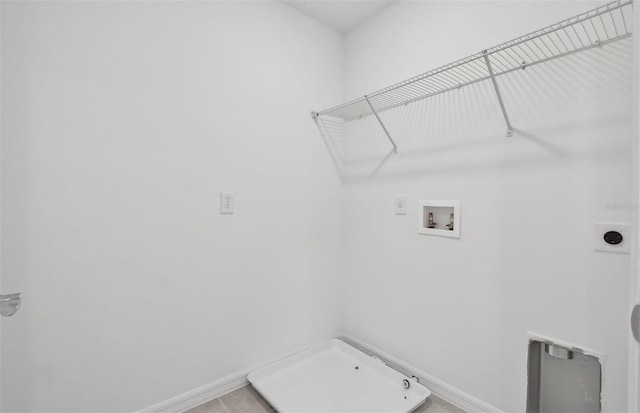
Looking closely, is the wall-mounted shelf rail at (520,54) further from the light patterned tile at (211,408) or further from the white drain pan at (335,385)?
the light patterned tile at (211,408)

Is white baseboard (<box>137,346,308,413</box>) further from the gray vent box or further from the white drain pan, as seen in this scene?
the gray vent box

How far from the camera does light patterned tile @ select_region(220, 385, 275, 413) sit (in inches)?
62.5

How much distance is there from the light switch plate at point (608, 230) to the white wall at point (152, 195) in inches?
56.5

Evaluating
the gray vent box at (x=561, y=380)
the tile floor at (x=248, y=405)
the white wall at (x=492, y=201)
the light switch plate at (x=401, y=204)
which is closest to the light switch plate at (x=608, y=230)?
the white wall at (x=492, y=201)

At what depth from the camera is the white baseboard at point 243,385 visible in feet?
5.01

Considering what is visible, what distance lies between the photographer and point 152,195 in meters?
1.48

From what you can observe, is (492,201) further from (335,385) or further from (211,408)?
(211,408)

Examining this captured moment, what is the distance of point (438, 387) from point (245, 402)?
1.04 m

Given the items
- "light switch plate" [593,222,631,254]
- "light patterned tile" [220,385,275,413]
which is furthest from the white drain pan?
"light switch plate" [593,222,631,254]

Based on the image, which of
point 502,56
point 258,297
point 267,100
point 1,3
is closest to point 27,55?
point 1,3

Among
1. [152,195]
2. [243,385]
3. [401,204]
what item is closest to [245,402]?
[243,385]

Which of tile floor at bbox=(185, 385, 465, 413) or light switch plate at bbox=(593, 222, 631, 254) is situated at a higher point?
light switch plate at bbox=(593, 222, 631, 254)

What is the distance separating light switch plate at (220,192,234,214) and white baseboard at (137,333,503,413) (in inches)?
36.6

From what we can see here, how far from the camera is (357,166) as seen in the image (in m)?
2.17
